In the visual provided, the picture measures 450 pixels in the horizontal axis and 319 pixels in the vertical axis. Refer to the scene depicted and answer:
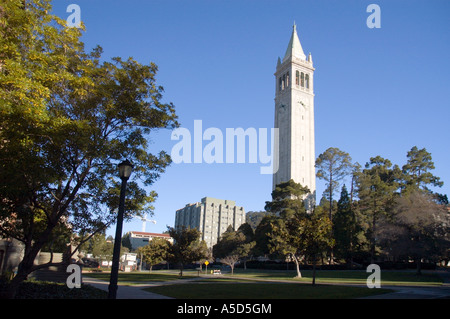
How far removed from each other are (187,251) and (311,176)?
168 feet

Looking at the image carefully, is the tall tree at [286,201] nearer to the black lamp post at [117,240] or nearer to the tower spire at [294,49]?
the black lamp post at [117,240]

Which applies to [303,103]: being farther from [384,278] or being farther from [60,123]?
[60,123]

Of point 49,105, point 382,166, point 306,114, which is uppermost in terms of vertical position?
point 306,114

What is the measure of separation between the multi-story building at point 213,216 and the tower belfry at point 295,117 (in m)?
77.0

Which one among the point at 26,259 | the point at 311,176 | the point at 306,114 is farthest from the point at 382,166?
the point at 26,259

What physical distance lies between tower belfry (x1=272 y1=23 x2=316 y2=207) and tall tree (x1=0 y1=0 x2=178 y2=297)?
70.0 m

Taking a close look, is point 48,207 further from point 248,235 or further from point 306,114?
point 306,114

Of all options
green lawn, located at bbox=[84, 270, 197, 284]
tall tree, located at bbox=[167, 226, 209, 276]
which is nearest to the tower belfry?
tall tree, located at bbox=[167, 226, 209, 276]

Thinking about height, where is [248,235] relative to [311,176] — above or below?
below

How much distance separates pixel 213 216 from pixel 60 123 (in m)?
156

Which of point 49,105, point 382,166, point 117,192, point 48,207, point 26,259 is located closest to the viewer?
point 26,259

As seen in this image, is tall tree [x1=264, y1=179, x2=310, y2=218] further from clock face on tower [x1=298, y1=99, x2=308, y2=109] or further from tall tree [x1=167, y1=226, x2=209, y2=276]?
clock face on tower [x1=298, y1=99, x2=308, y2=109]
